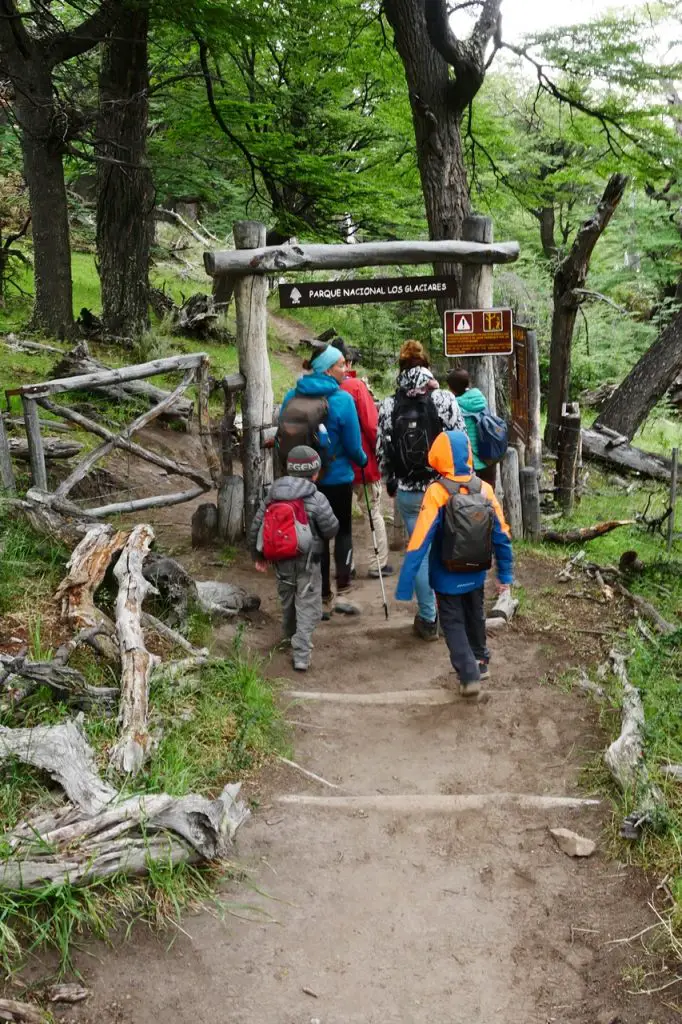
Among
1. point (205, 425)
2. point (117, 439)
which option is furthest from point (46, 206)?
point (117, 439)

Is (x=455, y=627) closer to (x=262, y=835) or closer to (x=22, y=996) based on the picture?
(x=262, y=835)

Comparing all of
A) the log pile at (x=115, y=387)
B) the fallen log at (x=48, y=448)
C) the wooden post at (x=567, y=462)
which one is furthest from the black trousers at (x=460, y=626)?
the log pile at (x=115, y=387)

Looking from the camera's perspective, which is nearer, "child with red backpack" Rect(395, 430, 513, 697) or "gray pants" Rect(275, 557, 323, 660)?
"child with red backpack" Rect(395, 430, 513, 697)

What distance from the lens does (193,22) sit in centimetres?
1052

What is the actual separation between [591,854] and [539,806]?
442 millimetres

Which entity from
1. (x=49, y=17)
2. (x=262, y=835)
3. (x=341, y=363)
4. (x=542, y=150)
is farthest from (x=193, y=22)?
(x=542, y=150)

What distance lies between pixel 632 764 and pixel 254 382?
5.29 m

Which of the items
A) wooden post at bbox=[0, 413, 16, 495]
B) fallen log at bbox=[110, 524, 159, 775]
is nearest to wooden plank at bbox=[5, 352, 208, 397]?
wooden post at bbox=[0, 413, 16, 495]

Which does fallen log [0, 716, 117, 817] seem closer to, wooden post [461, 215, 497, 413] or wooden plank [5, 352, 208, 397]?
wooden plank [5, 352, 208, 397]

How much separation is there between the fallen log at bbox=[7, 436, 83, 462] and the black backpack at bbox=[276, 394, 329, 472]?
280 centimetres

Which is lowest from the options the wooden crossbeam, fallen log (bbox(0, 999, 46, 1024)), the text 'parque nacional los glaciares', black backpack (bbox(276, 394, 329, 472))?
fallen log (bbox(0, 999, 46, 1024))

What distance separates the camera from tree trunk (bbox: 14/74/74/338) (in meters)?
12.4

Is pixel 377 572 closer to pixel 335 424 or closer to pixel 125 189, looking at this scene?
pixel 335 424

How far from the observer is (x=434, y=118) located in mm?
9750
